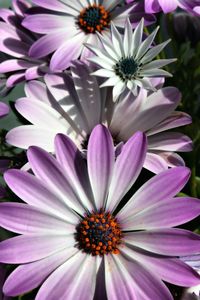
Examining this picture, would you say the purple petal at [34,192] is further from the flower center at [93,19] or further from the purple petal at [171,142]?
the flower center at [93,19]

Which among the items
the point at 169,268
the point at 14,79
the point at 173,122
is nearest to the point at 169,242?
the point at 169,268

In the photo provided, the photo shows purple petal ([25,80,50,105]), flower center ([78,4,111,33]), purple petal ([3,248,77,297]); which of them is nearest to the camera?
purple petal ([3,248,77,297])

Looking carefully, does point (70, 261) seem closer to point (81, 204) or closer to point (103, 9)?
point (81, 204)

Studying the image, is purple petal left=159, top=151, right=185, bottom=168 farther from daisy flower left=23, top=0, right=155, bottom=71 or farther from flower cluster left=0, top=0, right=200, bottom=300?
daisy flower left=23, top=0, right=155, bottom=71

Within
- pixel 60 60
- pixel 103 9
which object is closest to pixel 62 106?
pixel 60 60

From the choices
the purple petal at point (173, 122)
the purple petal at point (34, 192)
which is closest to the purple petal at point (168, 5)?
the purple petal at point (173, 122)

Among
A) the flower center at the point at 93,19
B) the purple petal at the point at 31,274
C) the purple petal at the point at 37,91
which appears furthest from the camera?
the flower center at the point at 93,19

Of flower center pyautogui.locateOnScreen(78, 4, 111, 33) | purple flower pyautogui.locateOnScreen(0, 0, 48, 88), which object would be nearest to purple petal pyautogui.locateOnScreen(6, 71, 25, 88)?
purple flower pyautogui.locateOnScreen(0, 0, 48, 88)
